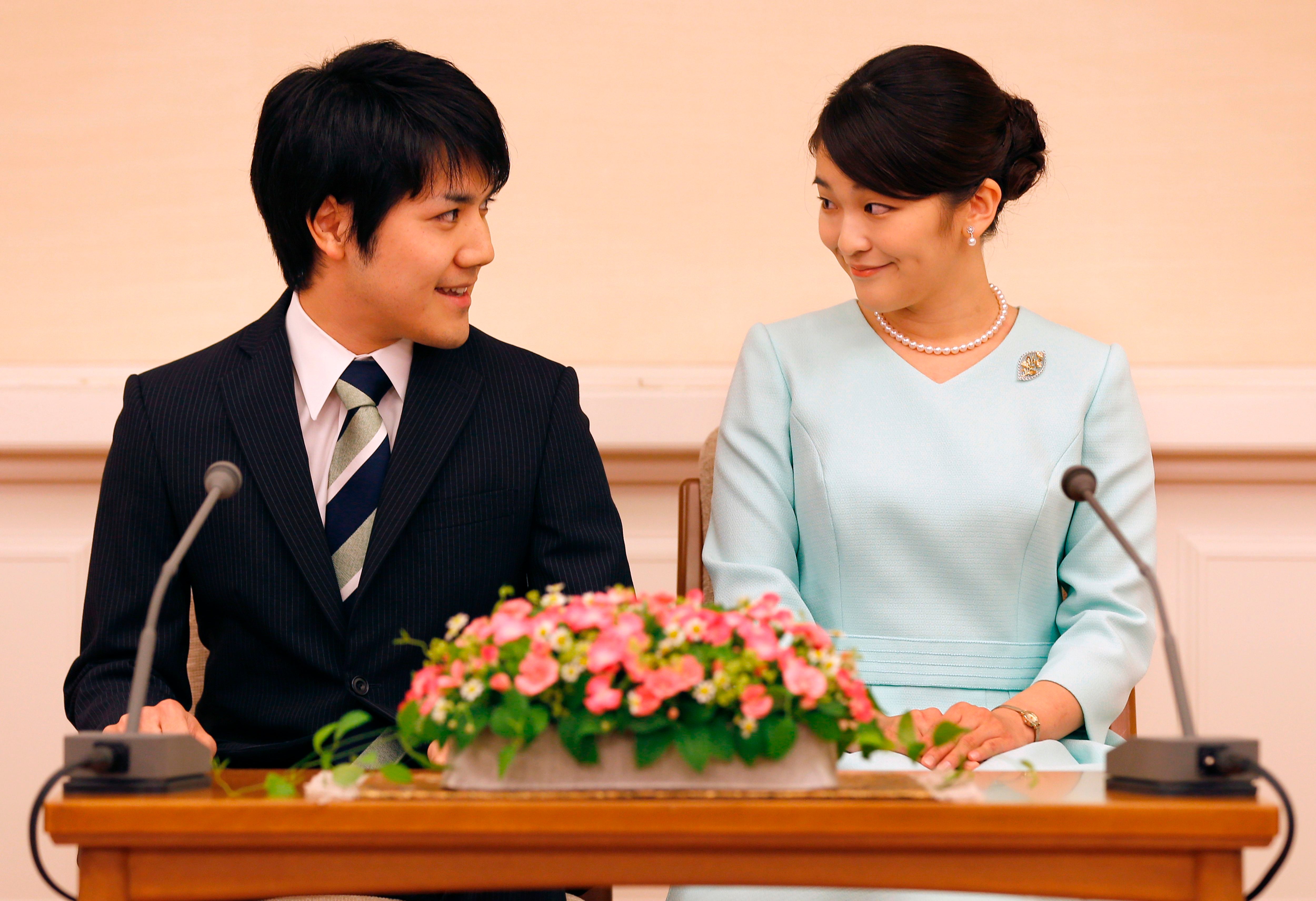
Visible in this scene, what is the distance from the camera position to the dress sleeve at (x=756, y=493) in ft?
A: 5.22

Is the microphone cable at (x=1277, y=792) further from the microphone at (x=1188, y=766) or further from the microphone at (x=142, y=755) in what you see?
the microphone at (x=142, y=755)

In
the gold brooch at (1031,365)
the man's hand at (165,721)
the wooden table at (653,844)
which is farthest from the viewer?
the gold brooch at (1031,365)

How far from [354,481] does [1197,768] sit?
3.15 feet

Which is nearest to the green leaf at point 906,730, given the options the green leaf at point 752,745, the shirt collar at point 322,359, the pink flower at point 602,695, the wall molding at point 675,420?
the green leaf at point 752,745

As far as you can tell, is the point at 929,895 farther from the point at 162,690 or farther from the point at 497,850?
the point at 162,690

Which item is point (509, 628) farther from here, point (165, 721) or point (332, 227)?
point (332, 227)

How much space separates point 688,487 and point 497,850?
0.99m

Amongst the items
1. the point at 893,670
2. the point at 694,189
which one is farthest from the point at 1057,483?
the point at 694,189

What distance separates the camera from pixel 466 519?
150cm

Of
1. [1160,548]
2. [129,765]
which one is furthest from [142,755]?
[1160,548]

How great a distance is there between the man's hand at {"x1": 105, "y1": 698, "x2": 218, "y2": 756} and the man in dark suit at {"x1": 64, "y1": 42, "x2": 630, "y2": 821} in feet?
0.26

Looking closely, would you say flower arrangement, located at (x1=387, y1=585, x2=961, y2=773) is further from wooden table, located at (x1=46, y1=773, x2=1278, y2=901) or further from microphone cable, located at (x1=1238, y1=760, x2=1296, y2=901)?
microphone cable, located at (x1=1238, y1=760, x2=1296, y2=901)

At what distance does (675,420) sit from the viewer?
2.08 m

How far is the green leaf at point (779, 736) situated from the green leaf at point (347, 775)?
0.95 ft
